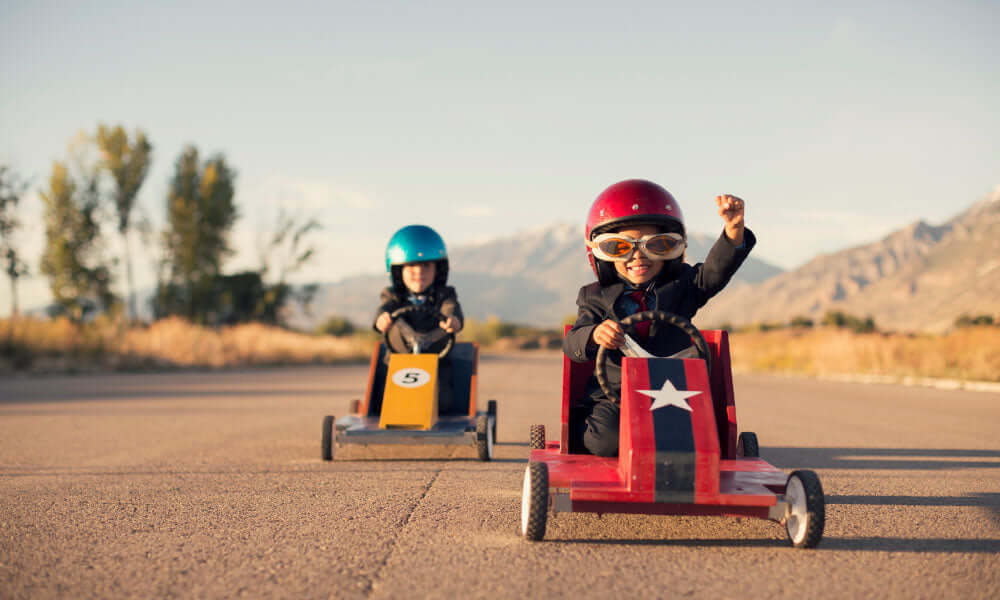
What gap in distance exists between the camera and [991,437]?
8.40 meters

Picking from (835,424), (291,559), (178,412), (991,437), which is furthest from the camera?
(178,412)

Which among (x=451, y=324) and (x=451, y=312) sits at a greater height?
(x=451, y=312)

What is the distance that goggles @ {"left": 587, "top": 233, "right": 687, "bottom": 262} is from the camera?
15.1 feet

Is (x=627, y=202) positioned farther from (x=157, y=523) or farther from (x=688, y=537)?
(x=157, y=523)

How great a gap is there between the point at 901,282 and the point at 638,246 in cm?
14225

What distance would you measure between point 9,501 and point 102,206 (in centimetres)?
3571

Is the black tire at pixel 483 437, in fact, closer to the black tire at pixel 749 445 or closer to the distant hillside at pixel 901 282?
the black tire at pixel 749 445

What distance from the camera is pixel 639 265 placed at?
475cm

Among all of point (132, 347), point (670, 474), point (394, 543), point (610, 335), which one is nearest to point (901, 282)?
point (132, 347)

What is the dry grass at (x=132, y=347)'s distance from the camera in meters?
21.3

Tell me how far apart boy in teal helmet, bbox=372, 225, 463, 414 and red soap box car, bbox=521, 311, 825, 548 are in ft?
12.5

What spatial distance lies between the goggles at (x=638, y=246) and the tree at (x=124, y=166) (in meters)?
36.1

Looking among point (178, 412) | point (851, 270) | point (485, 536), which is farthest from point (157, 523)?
point (851, 270)

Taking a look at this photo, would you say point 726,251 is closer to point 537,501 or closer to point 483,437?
point 537,501
